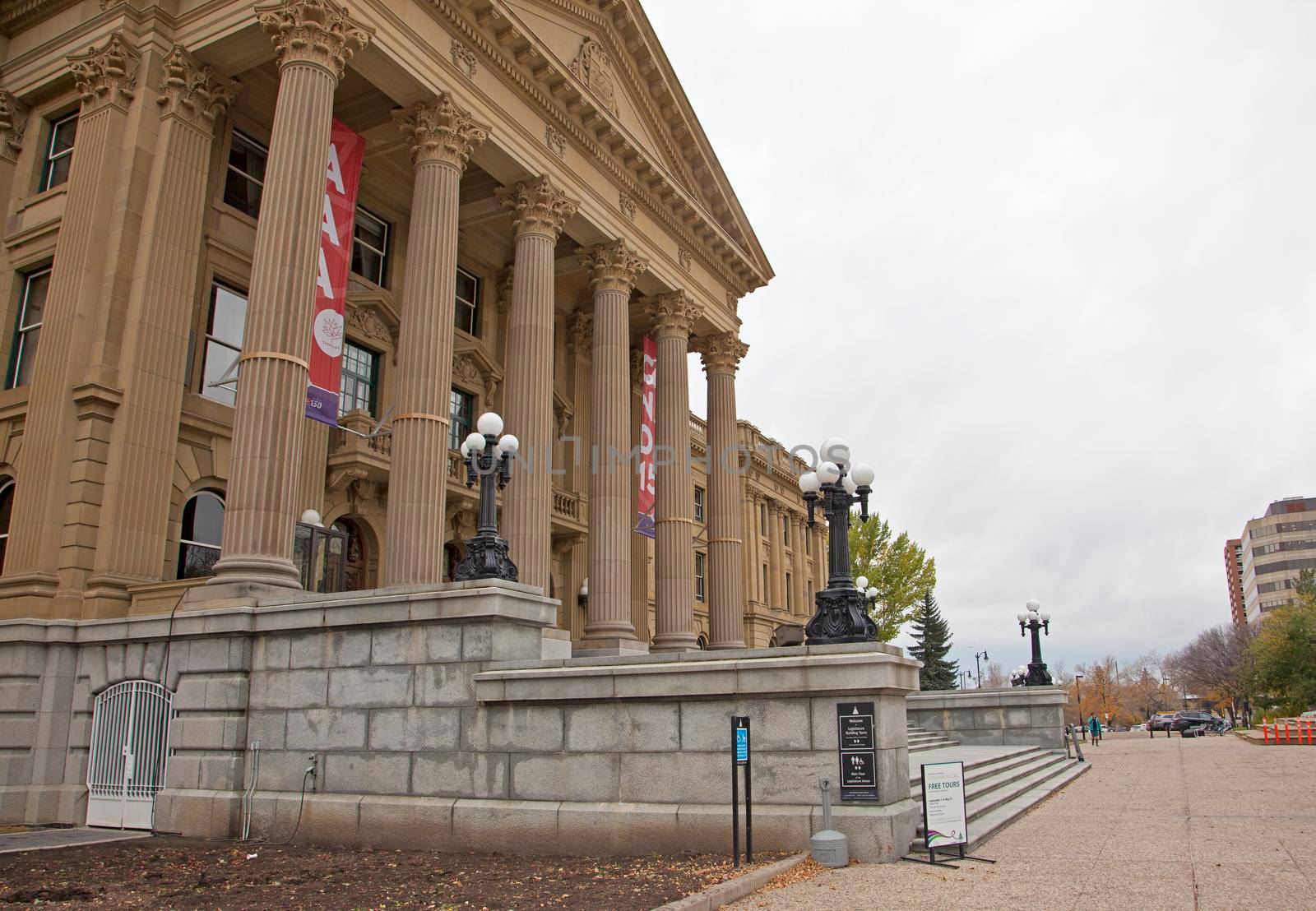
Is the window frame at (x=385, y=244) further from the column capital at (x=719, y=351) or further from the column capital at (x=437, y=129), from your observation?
the column capital at (x=719, y=351)

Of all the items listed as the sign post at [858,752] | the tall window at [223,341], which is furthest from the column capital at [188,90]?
the sign post at [858,752]

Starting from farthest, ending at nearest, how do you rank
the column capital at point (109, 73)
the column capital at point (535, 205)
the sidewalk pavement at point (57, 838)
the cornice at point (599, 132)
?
the column capital at point (535, 205) → the cornice at point (599, 132) → the column capital at point (109, 73) → the sidewalk pavement at point (57, 838)

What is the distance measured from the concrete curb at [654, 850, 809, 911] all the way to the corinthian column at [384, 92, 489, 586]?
32.9 feet

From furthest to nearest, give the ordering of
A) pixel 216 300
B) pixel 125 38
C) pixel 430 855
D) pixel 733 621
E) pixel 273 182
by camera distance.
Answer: pixel 733 621, pixel 216 300, pixel 125 38, pixel 273 182, pixel 430 855

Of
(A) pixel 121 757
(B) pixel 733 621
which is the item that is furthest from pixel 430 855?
(B) pixel 733 621

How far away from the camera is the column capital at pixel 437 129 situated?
21.8 m

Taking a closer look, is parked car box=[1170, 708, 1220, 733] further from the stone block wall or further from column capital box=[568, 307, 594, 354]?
column capital box=[568, 307, 594, 354]

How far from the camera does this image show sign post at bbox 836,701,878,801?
1183cm

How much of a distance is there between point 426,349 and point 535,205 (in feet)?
20.7

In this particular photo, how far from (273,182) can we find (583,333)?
17.3 meters

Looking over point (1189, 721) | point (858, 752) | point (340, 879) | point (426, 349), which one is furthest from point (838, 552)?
point (1189, 721)

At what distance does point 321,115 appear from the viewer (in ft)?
61.1

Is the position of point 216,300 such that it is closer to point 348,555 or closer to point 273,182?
point 273,182

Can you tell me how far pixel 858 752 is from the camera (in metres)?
11.9
